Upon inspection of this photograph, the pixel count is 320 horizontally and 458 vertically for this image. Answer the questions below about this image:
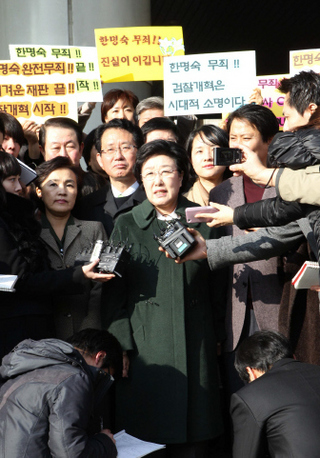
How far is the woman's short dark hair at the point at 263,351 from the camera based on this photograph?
3637 mm

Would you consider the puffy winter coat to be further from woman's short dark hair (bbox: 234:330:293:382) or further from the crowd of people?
woman's short dark hair (bbox: 234:330:293:382)

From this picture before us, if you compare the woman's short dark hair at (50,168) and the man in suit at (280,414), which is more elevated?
the woman's short dark hair at (50,168)

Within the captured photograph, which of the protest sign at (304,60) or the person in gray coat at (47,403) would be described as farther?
the protest sign at (304,60)

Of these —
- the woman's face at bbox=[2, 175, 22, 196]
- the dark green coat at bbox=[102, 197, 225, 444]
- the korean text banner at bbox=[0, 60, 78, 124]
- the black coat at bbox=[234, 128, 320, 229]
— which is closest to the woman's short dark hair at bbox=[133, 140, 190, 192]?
the dark green coat at bbox=[102, 197, 225, 444]

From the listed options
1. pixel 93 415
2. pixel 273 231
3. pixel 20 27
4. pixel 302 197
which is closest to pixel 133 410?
pixel 93 415

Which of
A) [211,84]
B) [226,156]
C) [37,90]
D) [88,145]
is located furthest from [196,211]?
[37,90]

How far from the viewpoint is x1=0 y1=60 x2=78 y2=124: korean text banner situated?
19.3 feet

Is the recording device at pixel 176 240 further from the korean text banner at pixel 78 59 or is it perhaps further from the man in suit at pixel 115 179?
the korean text banner at pixel 78 59

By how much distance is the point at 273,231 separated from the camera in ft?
12.8

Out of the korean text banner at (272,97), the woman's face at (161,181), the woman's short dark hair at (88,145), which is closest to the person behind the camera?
the woman's face at (161,181)

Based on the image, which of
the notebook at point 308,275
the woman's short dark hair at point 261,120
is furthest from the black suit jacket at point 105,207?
the notebook at point 308,275

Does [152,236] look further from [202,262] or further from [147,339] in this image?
[147,339]

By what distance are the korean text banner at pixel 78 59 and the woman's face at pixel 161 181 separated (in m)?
1.95

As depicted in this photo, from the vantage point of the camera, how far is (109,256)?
13.0 feet
